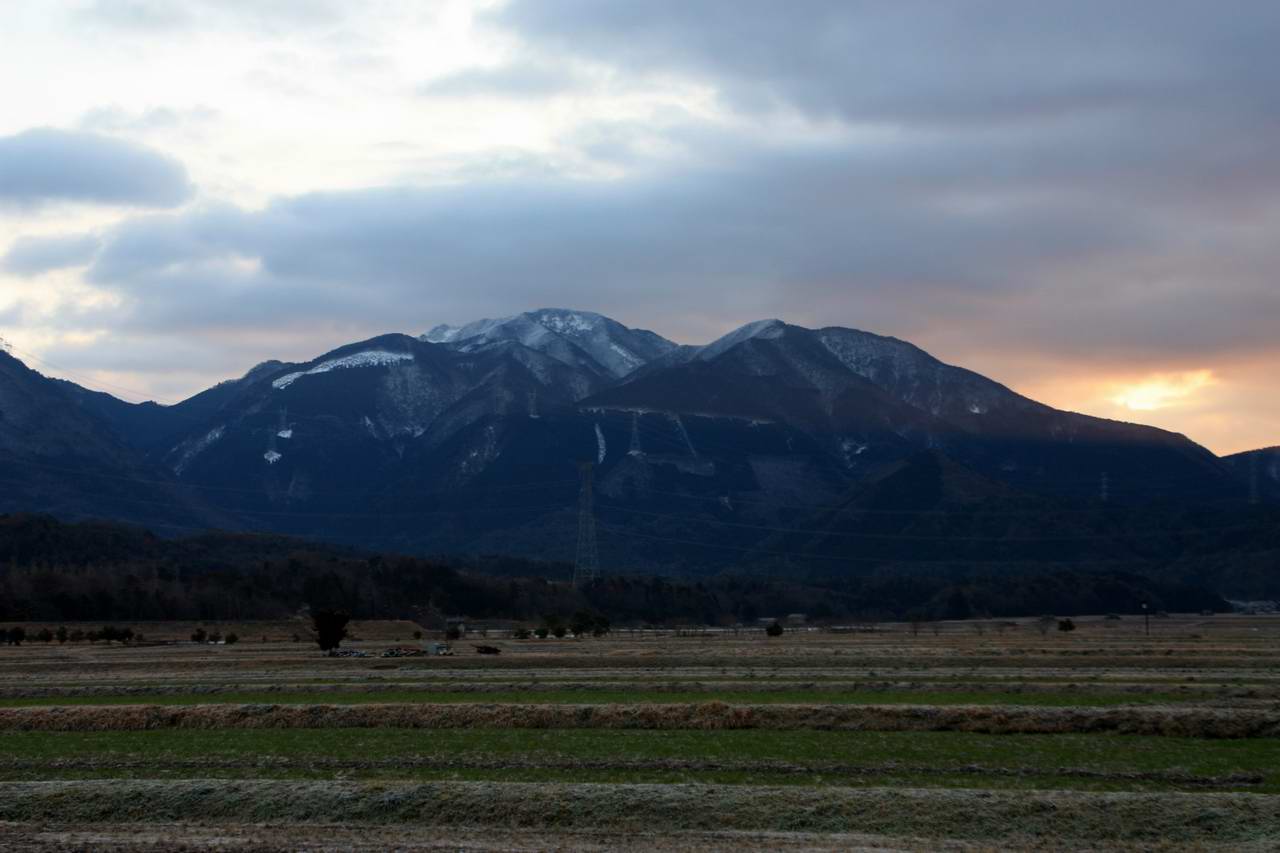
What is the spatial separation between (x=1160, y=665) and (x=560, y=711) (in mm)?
38416

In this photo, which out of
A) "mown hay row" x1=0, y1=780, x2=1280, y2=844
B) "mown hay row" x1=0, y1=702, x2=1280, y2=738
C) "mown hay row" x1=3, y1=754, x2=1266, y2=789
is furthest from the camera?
"mown hay row" x1=0, y1=702, x2=1280, y2=738

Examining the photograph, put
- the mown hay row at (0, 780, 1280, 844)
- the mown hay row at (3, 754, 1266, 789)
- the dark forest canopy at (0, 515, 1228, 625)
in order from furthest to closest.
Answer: the dark forest canopy at (0, 515, 1228, 625)
the mown hay row at (3, 754, 1266, 789)
the mown hay row at (0, 780, 1280, 844)

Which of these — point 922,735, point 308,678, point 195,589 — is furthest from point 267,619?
point 922,735

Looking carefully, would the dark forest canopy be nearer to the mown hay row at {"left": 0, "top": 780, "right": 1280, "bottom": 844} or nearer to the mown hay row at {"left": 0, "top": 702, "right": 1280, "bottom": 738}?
the mown hay row at {"left": 0, "top": 702, "right": 1280, "bottom": 738}

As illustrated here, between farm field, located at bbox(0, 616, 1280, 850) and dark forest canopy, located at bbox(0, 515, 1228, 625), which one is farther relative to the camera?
dark forest canopy, located at bbox(0, 515, 1228, 625)

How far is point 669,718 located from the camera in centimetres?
4219

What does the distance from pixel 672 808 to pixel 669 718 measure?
47.5ft

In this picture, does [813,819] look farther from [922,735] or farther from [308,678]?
[308,678]

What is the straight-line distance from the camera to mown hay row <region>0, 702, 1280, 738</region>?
1527 inches

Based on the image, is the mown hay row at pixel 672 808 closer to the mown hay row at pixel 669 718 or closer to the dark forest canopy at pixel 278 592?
the mown hay row at pixel 669 718

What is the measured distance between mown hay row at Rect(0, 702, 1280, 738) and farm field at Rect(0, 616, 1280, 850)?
12 centimetres

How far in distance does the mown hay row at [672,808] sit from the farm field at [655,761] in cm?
6

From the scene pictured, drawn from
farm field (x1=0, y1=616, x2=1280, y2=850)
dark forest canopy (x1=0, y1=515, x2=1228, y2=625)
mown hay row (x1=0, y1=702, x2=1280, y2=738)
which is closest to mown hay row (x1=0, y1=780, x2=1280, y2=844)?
farm field (x1=0, y1=616, x2=1280, y2=850)

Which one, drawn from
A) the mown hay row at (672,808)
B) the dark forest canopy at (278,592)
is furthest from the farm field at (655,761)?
the dark forest canopy at (278,592)
